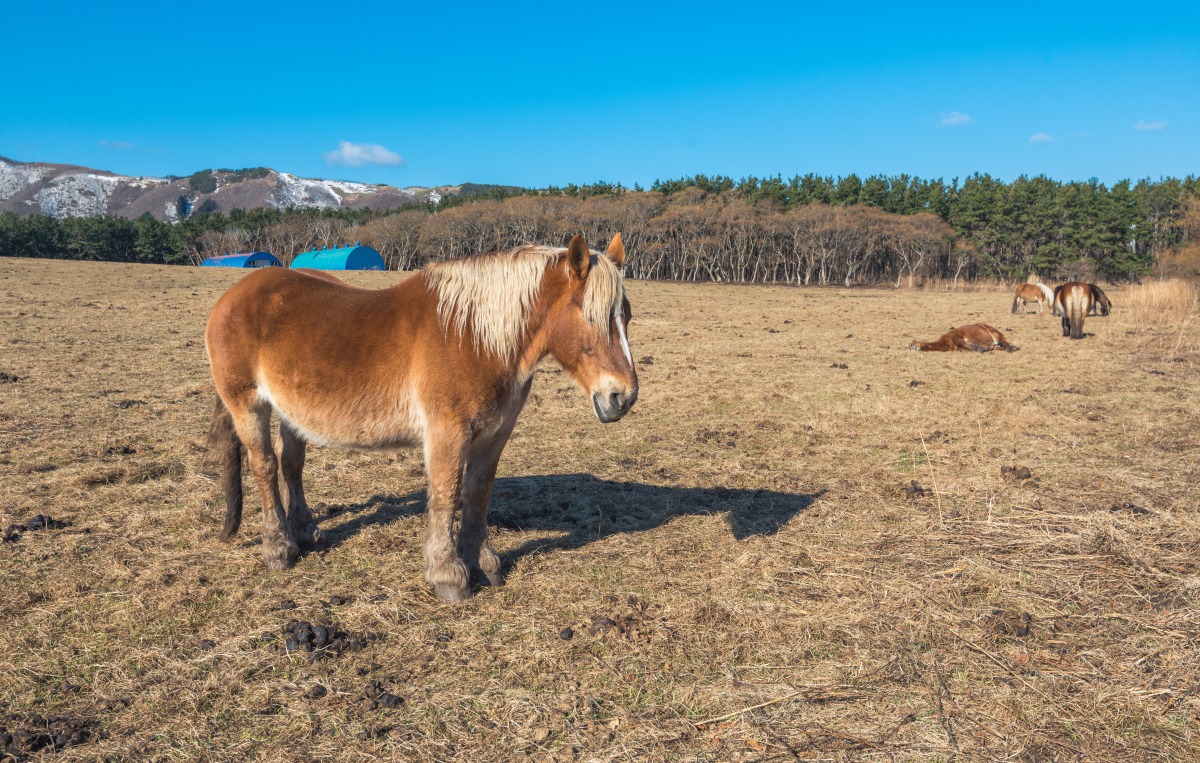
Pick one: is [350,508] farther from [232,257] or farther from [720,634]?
[232,257]

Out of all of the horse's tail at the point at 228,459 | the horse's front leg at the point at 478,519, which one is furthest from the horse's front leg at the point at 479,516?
the horse's tail at the point at 228,459

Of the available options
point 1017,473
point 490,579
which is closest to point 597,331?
point 490,579

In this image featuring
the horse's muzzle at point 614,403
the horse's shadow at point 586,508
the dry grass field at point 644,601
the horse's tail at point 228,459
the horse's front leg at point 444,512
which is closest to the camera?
the dry grass field at point 644,601

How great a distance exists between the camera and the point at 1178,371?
13453mm

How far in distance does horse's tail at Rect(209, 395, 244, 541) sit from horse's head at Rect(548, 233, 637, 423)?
9.07 ft

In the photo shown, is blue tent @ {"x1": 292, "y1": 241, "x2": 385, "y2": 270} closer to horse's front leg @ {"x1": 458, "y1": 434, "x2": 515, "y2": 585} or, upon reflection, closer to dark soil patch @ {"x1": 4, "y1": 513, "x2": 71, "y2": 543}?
dark soil patch @ {"x1": 4, "y1": 513, "x2": 71, "y2": 543}

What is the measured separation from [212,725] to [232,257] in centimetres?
7101

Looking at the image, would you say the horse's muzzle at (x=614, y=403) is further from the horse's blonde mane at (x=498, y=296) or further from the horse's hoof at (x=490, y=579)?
the horse's hoof at (x=490, y=579)

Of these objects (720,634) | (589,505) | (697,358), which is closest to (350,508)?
(589,505)

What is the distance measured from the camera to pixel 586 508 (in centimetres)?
625

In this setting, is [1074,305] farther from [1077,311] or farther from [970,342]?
[970,342]

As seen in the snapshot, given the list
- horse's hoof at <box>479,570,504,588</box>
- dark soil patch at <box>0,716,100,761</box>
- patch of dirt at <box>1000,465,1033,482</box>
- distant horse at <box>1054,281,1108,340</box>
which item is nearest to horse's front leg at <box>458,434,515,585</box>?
horse's hoof at <box>479,570,504,588</box>

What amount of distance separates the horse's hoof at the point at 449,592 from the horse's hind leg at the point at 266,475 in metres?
1.28

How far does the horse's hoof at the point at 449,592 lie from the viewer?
440 centimetres
